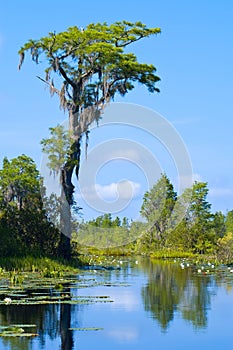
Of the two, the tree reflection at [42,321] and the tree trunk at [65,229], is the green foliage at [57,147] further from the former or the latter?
the tree reflection at [42,321]

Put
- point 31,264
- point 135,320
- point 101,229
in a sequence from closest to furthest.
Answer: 1. point 135,320
2. point 31,264
3. point 101,229

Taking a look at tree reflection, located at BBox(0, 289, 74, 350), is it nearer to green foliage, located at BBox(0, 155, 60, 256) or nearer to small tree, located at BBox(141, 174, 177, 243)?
green foliage, located at BBox(0, 155, 60, 256)

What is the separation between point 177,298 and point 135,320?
406cm

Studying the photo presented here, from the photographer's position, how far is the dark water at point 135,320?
1149 cm

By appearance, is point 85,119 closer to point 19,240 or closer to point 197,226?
point 19,240

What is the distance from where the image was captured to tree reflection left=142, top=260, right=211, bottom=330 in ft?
47.3

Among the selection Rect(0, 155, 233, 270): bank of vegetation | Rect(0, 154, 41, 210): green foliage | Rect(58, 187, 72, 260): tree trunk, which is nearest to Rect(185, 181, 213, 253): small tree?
Rect(0, 155, 233, 270): bank of vegetation

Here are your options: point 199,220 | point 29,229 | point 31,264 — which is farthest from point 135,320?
point 199,220

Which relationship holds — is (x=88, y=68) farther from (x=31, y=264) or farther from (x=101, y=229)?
(x=101, y=229)

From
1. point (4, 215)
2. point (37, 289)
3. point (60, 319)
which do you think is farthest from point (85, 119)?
point (60, 319)

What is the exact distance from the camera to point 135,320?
14.0m

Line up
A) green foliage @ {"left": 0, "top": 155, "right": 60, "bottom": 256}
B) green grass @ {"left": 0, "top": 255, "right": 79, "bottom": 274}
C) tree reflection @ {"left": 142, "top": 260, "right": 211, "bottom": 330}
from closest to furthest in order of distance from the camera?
1. tree reflection @ {"left": 142, "top": 260, "right": 211, "bottom": 330}
2. green grass @ {"left": 0, "top": 255, "right": 79, "bottom": 274}
3. green foliage @ {"left": 0, "top": 155, "right": 60, "bottom": 256}

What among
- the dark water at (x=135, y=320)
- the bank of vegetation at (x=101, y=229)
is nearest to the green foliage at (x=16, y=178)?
the bank of vegetation at (x=101, y=229)

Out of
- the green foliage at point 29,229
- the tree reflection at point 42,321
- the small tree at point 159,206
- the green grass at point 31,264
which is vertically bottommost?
the tree reflection at point 42,321
